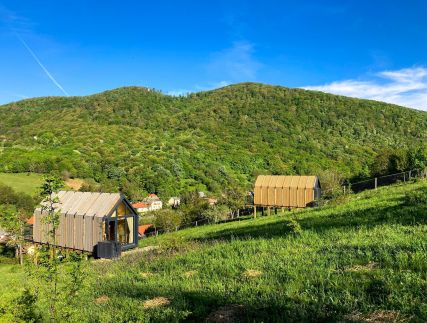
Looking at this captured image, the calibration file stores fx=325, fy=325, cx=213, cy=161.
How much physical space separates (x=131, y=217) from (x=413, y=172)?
28984mm

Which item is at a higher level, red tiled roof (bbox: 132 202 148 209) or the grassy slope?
the grassy slope

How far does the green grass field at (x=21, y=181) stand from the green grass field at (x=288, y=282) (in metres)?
61.5

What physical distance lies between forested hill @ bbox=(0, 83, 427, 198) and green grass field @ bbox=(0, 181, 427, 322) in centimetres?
6454

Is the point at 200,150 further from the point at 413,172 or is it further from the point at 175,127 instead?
the point at 413,172

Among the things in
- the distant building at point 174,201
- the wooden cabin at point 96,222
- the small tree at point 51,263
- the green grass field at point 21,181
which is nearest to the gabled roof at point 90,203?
the wooden cabin at point 96,222

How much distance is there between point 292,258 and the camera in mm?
9023

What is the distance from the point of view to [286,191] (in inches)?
1463

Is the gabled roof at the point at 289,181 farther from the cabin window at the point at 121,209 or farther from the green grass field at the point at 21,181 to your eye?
the green grass field at the point at 21,181

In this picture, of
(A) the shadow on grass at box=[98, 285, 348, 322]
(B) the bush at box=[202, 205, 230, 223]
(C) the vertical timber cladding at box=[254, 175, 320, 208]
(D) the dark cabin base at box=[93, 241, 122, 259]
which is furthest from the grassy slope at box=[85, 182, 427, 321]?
(B) the bush at box=[202, 205, 230, 223]

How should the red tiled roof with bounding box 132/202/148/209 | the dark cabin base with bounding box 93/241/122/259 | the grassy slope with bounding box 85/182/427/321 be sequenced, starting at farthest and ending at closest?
1. the red tiled roof with bounding box 132/202/148/209
2. the dark cabin base with bounding box 93/241/122/259
3. the grassy slope with bounding box 85/182/427/321

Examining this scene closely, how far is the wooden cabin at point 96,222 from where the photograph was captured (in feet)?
75.0

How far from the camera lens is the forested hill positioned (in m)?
85.4

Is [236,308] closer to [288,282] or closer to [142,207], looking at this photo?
[288,282]

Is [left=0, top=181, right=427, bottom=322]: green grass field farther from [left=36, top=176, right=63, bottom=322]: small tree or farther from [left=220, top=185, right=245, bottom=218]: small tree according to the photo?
[left=220, top=185, right=245, bottom=218]: small tree
